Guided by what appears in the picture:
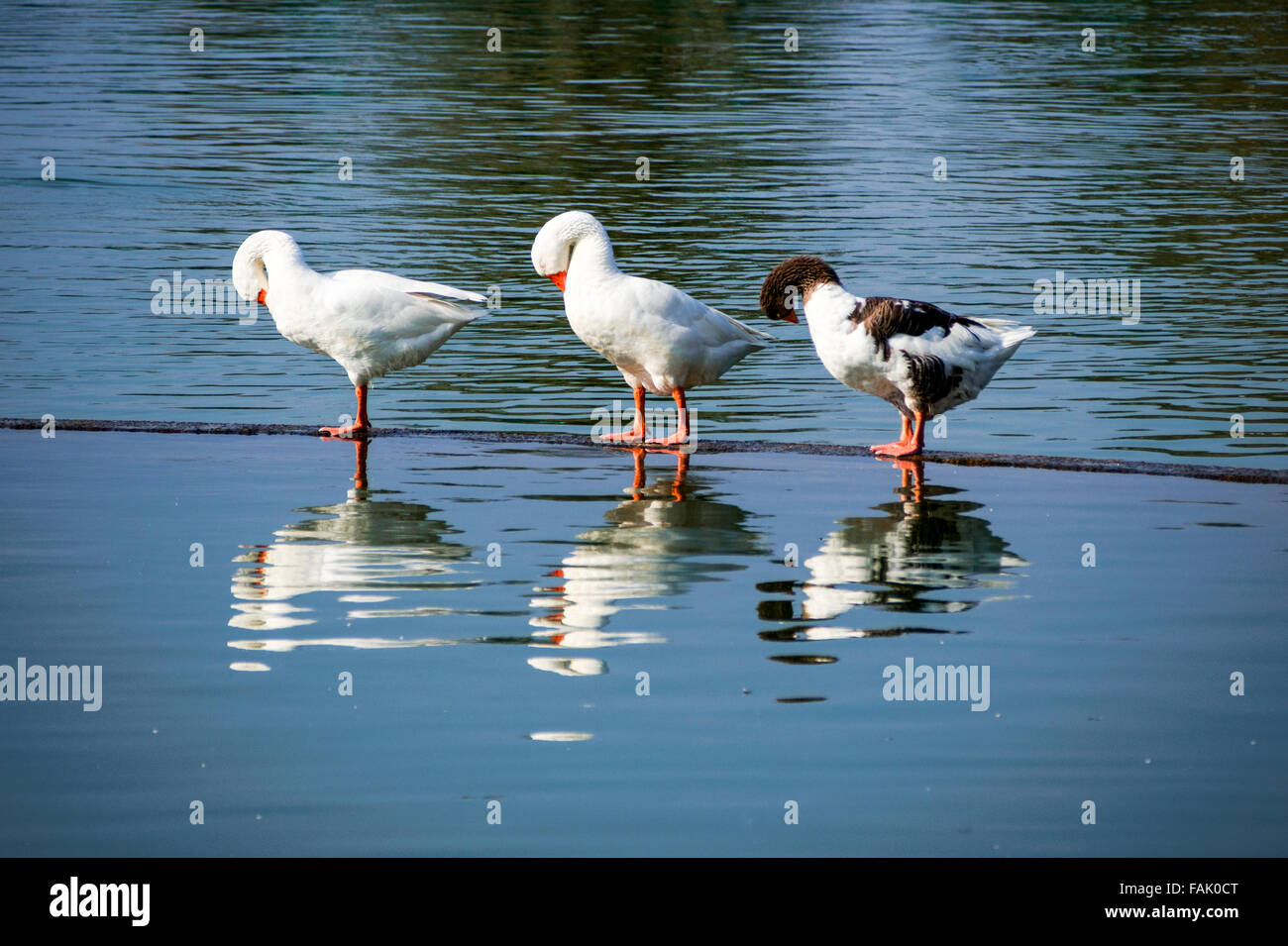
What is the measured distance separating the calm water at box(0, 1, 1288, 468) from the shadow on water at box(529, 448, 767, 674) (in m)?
2.99

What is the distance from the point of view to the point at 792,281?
43.4ft

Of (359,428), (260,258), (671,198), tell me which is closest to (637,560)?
(359,428)

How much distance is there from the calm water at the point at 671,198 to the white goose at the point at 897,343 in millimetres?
1245

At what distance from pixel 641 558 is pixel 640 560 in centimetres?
5

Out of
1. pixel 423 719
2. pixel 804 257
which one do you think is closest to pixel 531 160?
pixel 804 257

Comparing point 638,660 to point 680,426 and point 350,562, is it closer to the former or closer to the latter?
point 350,562

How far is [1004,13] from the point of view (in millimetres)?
70312

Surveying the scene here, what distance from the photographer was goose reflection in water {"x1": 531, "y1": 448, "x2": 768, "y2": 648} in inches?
368

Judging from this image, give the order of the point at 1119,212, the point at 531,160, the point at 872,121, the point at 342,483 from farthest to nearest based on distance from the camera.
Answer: the point at 872,121 → the point at 531,160 → the point at 1119,212 → the point at 342,483

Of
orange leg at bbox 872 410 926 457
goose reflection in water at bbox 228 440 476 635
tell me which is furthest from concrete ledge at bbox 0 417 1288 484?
goose reflection in water at bbox 228 440 476 635

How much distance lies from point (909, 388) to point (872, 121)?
27386 millimetres

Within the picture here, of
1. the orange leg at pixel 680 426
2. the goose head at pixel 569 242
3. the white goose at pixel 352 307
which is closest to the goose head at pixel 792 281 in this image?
the orange leg at pixel 680 426

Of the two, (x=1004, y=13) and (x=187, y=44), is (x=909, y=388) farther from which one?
(x=1004, y=13)
